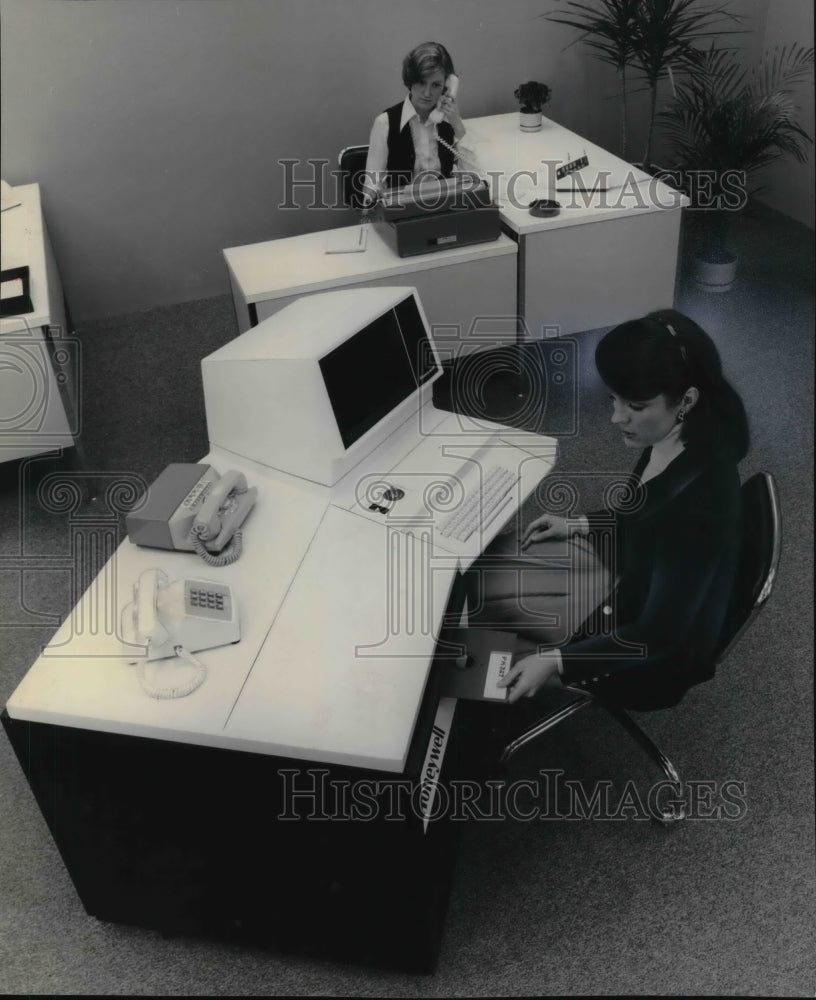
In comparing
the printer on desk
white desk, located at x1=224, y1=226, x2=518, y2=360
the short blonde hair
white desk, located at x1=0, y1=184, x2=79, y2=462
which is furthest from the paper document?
white desk, located at x1=0, y1=184, x2=79, y2=462

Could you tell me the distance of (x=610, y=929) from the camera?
1928mm

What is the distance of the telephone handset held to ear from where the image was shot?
2.62 m

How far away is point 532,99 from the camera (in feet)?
8.71

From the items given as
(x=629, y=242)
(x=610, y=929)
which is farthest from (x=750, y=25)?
(x=610, y=929)

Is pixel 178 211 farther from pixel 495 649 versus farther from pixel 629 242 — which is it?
pixel 495 649

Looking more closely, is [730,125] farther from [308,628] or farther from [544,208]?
[308,628]

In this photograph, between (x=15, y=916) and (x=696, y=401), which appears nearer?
(x=696, y=401)

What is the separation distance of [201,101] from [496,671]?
1.83 metres

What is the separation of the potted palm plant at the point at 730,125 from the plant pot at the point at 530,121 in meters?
0.36

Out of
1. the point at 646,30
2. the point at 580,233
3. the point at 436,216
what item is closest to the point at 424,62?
the point at 436,216

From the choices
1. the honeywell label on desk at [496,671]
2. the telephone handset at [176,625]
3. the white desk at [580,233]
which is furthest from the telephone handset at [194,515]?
the white desk at [580,233]

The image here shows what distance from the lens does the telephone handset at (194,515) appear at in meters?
1.91

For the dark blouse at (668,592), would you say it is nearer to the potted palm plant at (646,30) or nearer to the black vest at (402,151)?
the potted palm plant at (646,30)

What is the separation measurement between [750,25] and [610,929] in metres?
2.11
